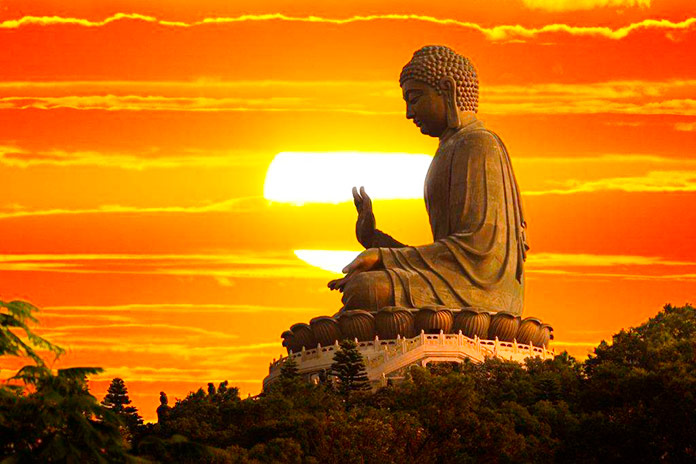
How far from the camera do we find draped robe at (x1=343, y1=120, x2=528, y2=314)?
4791 cm

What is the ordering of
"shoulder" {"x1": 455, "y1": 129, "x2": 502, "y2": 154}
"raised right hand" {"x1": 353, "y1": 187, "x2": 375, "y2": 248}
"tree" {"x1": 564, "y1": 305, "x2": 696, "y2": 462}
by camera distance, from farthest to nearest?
"raised right hand" {"x1": 353, "y1": 187, "x2": 375, "y2": 248} → "shoulder" {"x1": 455, "y1": 129, "x2": 502, "y2": 154} → "tree" {"x1": 564, "y1": 305, "x2": 696, "y2": 462}

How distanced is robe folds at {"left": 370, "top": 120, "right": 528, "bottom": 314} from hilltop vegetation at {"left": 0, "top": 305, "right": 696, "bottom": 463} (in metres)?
4.98

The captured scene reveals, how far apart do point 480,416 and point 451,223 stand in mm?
12783

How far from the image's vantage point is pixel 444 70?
50656 millimetres

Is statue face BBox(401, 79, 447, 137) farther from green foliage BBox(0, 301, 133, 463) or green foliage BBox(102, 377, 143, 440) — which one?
green foliage BBox(0, 301, 133, 463)

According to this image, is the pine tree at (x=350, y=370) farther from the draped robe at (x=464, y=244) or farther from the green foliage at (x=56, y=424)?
the green foliage at (x=56, y=424)

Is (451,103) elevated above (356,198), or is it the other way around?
(451,103)

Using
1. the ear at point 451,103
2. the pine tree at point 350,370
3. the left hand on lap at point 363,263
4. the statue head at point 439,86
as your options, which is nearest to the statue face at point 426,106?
the statue head at point 439,86

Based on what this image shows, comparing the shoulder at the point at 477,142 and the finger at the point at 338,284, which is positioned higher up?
the shoulder at the point at 477,142

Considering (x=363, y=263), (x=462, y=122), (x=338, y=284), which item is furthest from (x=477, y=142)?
(x=338, y=284)

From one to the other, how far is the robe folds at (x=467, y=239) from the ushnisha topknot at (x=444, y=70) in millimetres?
724

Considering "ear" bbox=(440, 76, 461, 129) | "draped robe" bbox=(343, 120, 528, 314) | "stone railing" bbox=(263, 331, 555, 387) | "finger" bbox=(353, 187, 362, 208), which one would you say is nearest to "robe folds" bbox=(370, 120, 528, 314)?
"draped robe" bbox=(343, 120, 528, 314)

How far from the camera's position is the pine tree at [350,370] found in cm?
4262

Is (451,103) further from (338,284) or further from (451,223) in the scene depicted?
(338,284)
